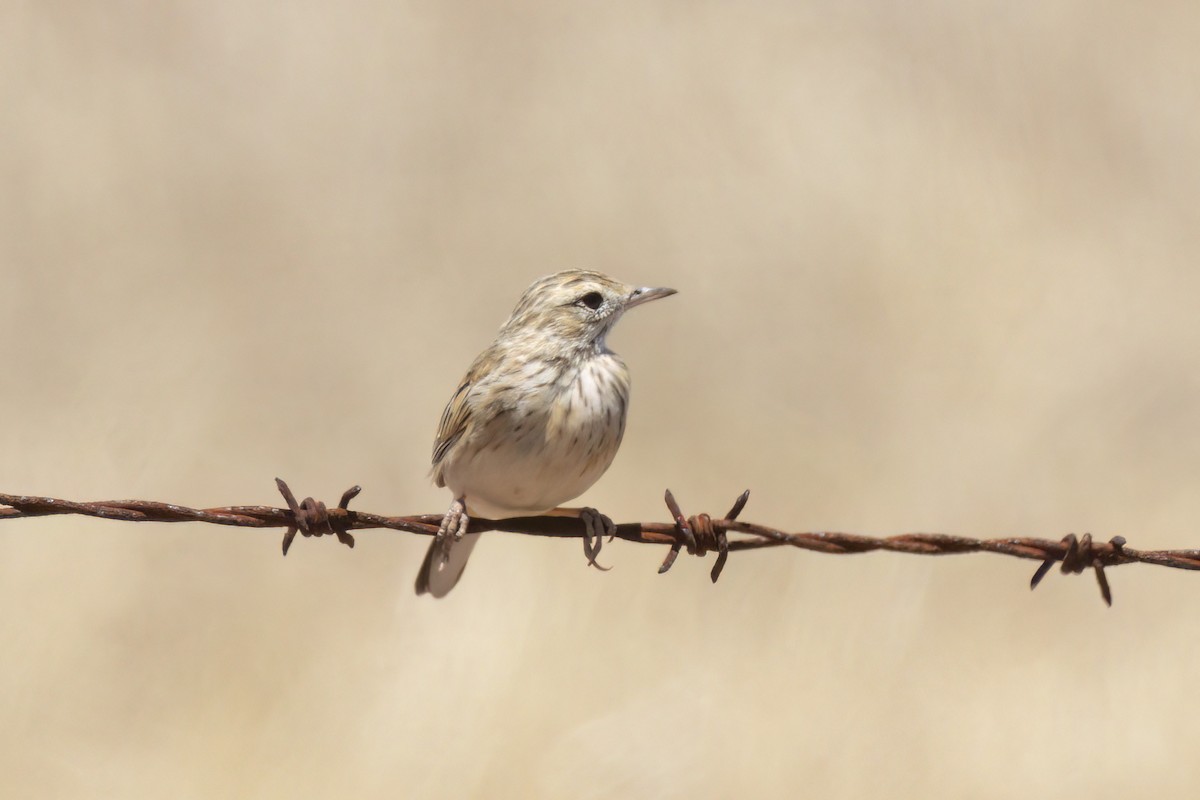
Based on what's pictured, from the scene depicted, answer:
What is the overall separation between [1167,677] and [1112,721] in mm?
572

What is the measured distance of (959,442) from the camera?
32.0 feet

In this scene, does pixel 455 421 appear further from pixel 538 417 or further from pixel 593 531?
pixel 593 531

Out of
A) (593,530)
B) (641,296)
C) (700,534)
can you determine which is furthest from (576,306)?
(700,534)

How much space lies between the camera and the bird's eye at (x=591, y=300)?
4.87 m

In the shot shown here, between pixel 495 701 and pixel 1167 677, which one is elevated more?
pixel 1167 677

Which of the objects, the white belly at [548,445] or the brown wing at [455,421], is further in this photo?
the brown wing at [455,421]

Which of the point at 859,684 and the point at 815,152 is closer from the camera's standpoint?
the point at 859,684

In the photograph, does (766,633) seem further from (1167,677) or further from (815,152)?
(815,152)

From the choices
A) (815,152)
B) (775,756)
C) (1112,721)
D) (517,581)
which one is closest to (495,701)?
(517,581)

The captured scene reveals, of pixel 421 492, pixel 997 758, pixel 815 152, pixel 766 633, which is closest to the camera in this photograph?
pixel 997 758

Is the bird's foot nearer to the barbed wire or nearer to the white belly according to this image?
the white belly

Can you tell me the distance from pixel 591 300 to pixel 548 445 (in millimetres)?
894

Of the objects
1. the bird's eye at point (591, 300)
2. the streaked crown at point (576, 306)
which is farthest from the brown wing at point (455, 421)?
the bird's eye at point (591, 300)

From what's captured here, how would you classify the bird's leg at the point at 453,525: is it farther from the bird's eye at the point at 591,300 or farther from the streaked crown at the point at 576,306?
the bird's eye at the point at 591,300
